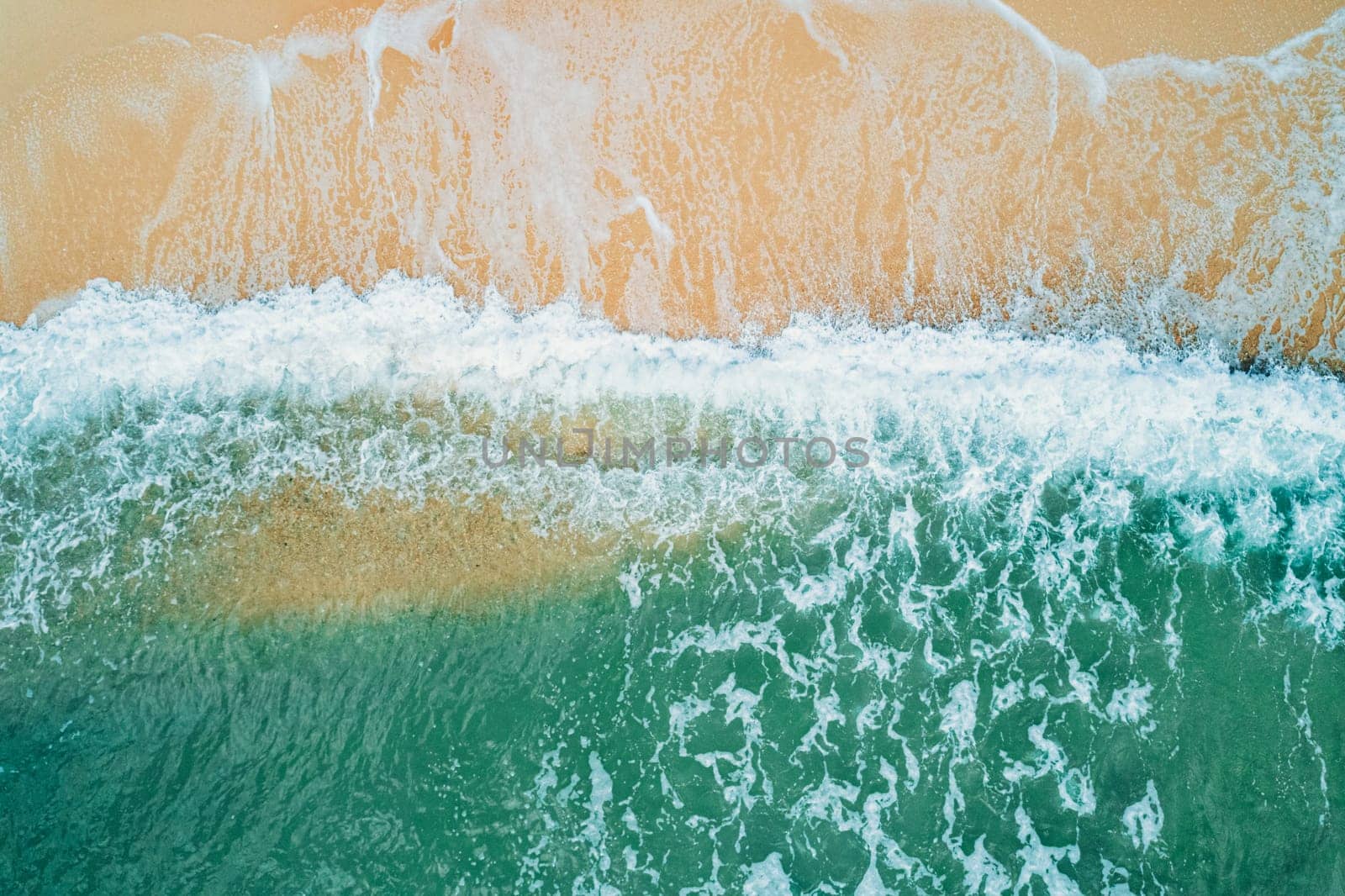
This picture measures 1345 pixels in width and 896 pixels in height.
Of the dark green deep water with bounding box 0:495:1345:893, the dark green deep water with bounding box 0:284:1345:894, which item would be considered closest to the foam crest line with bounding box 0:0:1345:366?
the dark green deep water with bounding box 0:284:1345:894

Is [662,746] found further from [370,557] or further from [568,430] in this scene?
[370,557]

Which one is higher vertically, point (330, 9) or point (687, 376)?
point (330, 9)

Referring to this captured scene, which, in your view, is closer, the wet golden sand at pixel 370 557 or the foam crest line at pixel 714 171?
the wet golden sand at pixel 370 557

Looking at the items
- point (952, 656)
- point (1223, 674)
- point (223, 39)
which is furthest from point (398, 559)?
point (1223, 674)

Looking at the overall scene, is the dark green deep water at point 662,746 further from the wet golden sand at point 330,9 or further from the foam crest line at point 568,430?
the wet golden sand at point 330,9

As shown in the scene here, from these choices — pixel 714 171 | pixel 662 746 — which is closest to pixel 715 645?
pixel 662 746

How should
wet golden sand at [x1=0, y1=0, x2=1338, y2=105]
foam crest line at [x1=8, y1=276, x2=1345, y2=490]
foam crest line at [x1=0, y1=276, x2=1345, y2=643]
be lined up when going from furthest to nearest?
1. wet golden sand at [x1=0, y1=0, x2=1338, y2=105]
2. foam crest line at [x1=8, y1=276, x2=1345, y2=490]
3. foam crest line at [x1=0, y1=276, x2=1345, y2=643]

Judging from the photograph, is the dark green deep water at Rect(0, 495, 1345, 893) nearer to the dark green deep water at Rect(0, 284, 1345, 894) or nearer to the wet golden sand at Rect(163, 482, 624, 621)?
the dark green deep water at Rect(0, 284, 1345, 894)

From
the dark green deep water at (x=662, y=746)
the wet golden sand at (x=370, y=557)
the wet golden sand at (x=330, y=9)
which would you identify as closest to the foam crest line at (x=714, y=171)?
the wet golden sand at (x=330, y=9)
